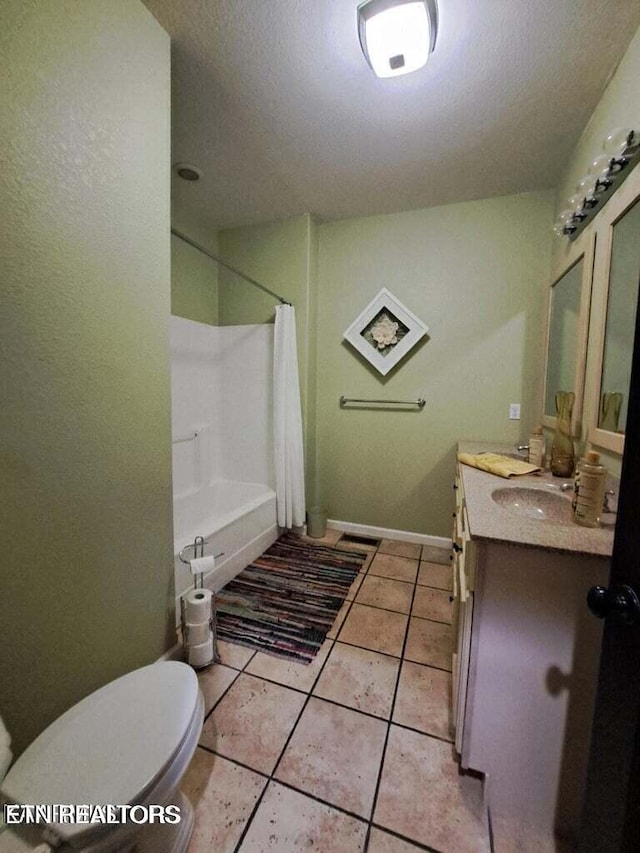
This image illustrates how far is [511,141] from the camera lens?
170cm

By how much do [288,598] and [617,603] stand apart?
5.50 feet

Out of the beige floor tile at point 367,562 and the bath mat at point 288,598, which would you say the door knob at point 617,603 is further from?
the beige floor tile at point 367,562

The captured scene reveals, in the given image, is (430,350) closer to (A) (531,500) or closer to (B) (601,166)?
(B) (601,166)

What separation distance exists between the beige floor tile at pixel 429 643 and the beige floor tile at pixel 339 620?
1.12 ft

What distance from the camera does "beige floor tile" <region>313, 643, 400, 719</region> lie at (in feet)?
4.24

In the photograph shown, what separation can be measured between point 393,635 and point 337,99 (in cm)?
256

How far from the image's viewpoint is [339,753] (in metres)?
1.11

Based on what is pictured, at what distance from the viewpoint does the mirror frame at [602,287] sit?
120 centimetres

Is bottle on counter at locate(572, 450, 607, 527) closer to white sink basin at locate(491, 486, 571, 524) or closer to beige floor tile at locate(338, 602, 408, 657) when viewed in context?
white sink basin at locate(491, 486, 571, 524)

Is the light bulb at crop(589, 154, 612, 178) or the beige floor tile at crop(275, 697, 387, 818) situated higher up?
the light bulb at crop(589, 154, 612, 178)

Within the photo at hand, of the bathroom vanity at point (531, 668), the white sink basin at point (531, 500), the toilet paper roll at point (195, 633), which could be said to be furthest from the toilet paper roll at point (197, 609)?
the white sink basin at point (531, 500)

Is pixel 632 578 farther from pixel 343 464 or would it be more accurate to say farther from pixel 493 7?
pixel 343 464

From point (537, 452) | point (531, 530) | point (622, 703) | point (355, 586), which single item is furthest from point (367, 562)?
Answer: point (622, 703)

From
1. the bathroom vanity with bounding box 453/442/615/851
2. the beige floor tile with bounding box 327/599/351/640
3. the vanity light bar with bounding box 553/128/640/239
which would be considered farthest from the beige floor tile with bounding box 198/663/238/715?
the vanity light bar with bounding box 553/128/640/239
